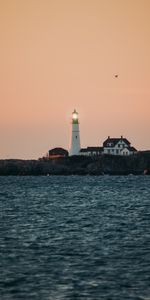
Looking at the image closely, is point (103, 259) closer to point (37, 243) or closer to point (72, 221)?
point (37, 243)

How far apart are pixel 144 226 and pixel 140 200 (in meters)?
31.4

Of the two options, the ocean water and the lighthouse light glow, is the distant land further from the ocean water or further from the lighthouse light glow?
the ocean water

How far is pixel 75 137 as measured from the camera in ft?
576

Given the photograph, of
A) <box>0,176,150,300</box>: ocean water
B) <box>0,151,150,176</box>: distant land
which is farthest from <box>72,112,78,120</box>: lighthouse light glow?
<box>0,176,150,300</box>: ocean water

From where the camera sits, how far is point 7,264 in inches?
1190

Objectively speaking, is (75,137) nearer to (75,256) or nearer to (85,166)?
(85,166)

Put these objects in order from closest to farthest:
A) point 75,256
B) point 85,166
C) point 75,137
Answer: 1. point 75,256
2. point 75,137
3. point 85,166

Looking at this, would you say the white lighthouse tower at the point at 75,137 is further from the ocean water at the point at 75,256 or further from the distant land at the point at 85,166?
the ocean water at the point at 75,256

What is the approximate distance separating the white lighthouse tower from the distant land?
2.17 metres

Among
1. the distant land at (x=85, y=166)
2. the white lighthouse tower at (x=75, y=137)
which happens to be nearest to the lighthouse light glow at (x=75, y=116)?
the white lighthouse tower at (x=75, y=137)

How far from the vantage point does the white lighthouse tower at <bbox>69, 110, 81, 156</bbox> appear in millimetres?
174375

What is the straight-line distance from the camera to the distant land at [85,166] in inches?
7362

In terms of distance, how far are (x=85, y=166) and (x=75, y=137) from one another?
1614cm

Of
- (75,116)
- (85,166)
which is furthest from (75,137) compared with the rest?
(85,166)
